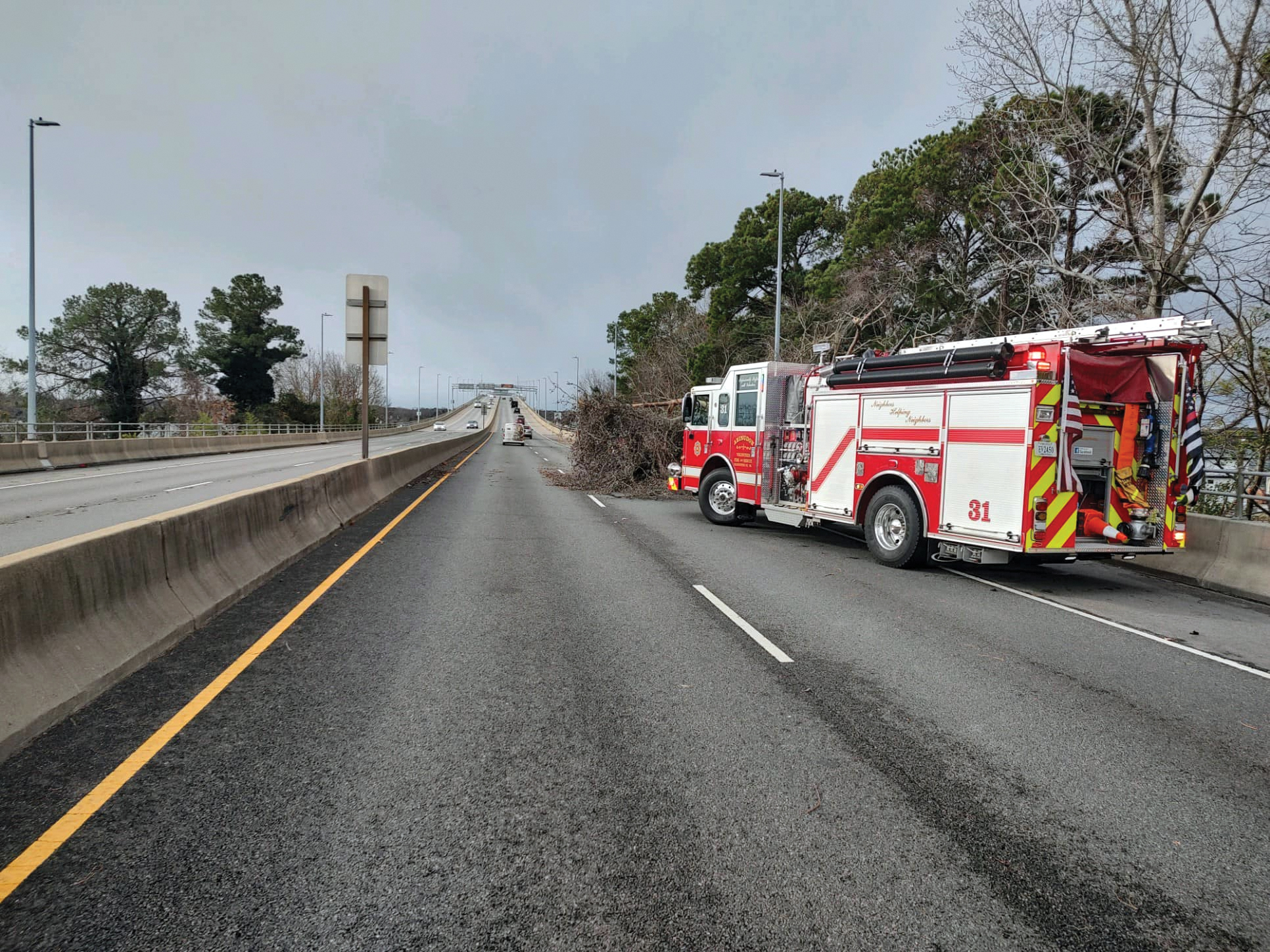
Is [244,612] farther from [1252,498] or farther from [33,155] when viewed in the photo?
[33,155]

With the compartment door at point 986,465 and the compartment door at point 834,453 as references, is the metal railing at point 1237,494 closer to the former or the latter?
the compartment door at point 986,465

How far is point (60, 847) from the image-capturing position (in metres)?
3.02

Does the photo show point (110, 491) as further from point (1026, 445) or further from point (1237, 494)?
point (1237, 494)

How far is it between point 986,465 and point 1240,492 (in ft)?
13.5

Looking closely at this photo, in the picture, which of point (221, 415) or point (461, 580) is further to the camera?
point (221, 415)

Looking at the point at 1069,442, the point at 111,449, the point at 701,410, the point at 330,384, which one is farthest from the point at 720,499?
the point at 330,384

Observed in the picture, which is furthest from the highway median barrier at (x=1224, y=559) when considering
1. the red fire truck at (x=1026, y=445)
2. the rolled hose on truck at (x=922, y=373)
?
the rolled hose on truck at (x=922, y=373)

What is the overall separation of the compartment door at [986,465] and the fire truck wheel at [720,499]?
5.13 metres

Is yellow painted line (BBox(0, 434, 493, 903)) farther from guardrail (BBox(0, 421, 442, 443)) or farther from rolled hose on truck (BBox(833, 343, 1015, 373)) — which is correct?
guardrail (BBox(0, 421, 442, 443))

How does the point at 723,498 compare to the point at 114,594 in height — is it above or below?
above

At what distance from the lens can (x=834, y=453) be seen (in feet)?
36.9

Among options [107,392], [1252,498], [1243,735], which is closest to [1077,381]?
[1252,498]

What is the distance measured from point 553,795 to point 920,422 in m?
7.59

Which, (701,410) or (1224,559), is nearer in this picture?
(1224,559)
